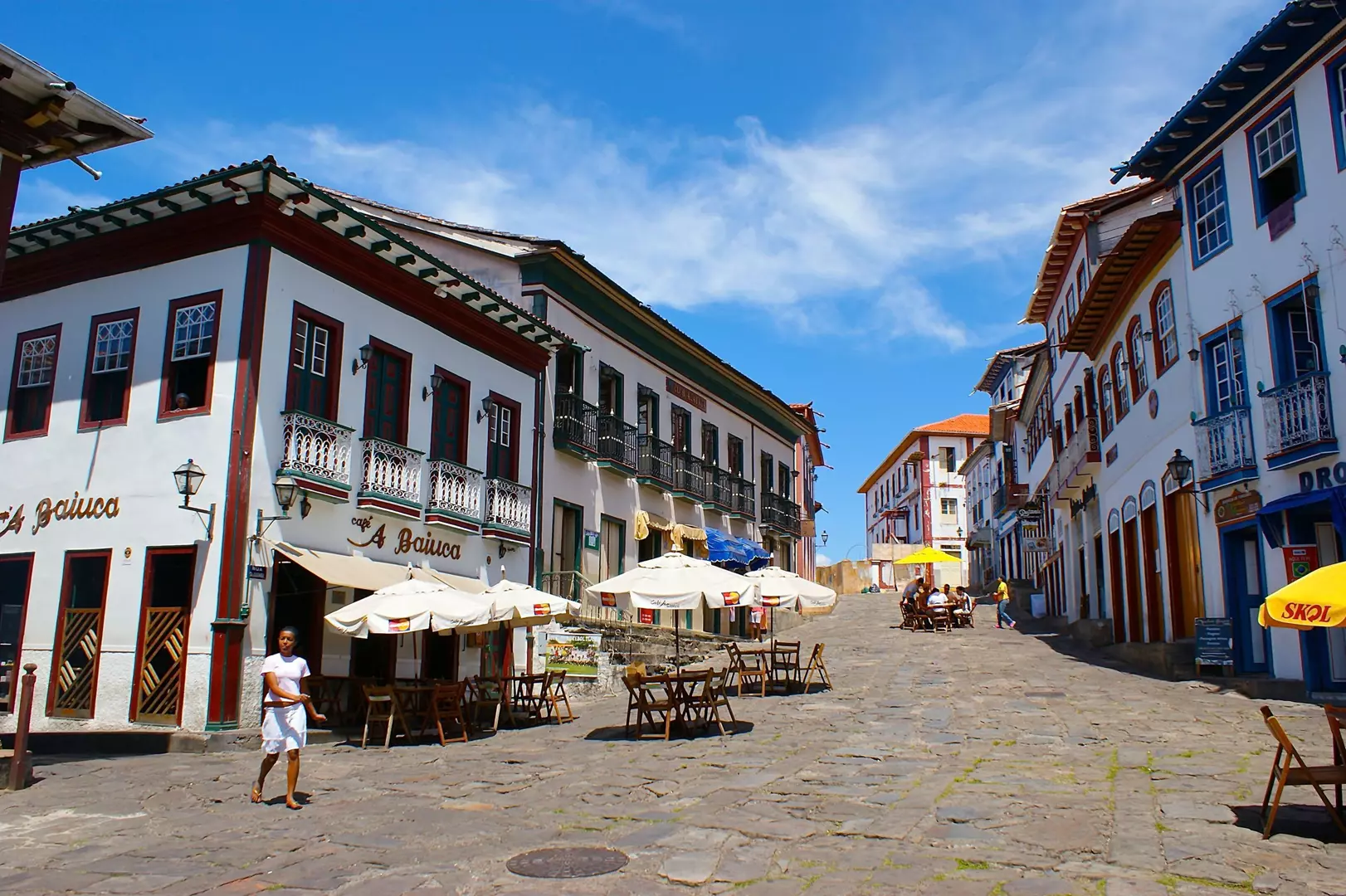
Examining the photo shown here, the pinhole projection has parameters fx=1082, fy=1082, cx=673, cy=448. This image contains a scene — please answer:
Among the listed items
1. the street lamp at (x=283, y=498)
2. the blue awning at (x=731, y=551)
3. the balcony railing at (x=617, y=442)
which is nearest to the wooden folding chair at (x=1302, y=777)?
the street lamp at (x=283, y=498)

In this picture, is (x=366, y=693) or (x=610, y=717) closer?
(x=366, y=693)

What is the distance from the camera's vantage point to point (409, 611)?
12.8 m

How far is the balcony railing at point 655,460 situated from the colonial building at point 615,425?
37 mm

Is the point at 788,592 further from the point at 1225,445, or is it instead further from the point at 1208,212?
the point at 1208,212

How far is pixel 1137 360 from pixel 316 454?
1571 cm

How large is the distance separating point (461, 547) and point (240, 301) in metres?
5.74

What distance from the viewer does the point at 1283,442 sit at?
14.8m

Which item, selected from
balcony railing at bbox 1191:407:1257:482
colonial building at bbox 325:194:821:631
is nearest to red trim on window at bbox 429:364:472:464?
colonial building at bbox 325:194:821:631

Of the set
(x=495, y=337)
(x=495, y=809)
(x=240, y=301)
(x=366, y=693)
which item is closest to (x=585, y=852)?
(x=495, y=809)

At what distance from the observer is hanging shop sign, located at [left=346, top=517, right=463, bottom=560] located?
1541 centimetres

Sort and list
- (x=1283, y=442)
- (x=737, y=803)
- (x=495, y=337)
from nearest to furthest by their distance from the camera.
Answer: (x=737, y=803) < (x=1283, y=442) < (x=495, y=337)

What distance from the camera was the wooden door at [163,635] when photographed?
13.2 metres

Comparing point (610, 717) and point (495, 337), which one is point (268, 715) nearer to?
point (610, 717)

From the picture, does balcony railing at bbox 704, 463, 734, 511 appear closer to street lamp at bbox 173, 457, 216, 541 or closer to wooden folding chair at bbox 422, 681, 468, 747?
wooden folding chair at bbox 422, 681, 468, 747
